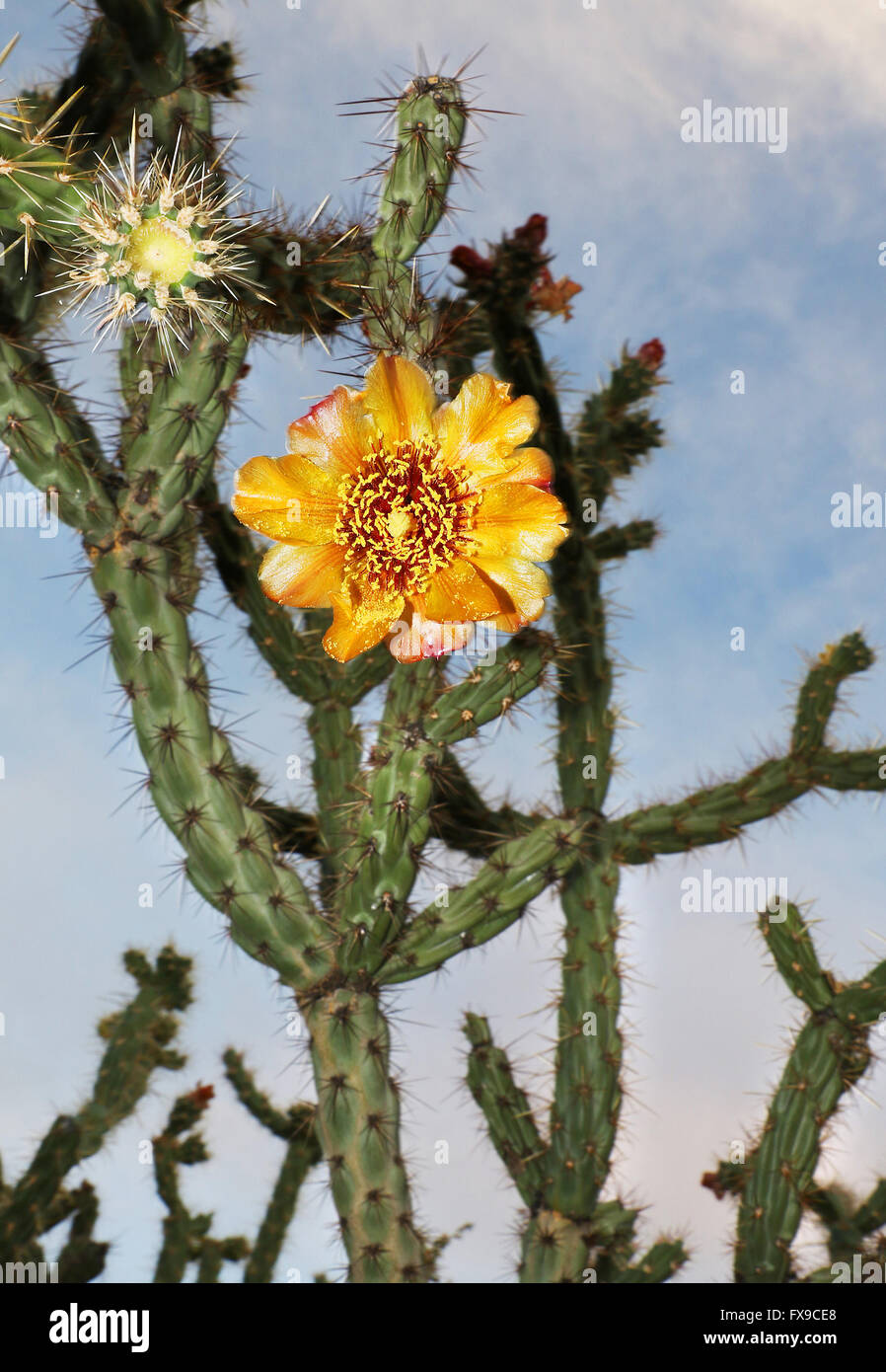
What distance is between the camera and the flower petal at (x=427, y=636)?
134cm

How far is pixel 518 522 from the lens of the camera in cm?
133

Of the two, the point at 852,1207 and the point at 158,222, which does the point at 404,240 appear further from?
the point at 852,1207

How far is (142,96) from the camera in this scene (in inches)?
83.4

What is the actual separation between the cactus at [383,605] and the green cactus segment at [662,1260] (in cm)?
1

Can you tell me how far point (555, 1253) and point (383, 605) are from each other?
1512 millimetres

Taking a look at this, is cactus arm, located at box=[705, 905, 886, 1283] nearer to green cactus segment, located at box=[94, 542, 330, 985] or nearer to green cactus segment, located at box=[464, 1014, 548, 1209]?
green cactus segment, located at box=[464, 1014, 548, 1209]

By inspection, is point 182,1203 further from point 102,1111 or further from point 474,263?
point 474,263

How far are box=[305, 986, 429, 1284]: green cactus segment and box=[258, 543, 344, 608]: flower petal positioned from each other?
847 millimetres

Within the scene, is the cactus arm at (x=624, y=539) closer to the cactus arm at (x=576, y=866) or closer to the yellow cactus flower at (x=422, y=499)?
the cactus arm at (x=576, y=866)

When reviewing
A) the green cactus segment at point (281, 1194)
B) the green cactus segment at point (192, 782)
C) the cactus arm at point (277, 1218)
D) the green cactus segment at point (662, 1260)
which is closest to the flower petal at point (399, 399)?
the green cactus segment at point (192, 782)

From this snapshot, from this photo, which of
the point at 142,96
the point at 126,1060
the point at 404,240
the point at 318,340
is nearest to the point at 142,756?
→ the point at 318,340

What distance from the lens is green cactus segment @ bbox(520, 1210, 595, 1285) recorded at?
2111 mm

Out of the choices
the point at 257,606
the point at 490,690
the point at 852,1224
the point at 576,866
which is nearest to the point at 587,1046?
the point at 576,866

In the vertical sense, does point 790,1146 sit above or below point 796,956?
below
